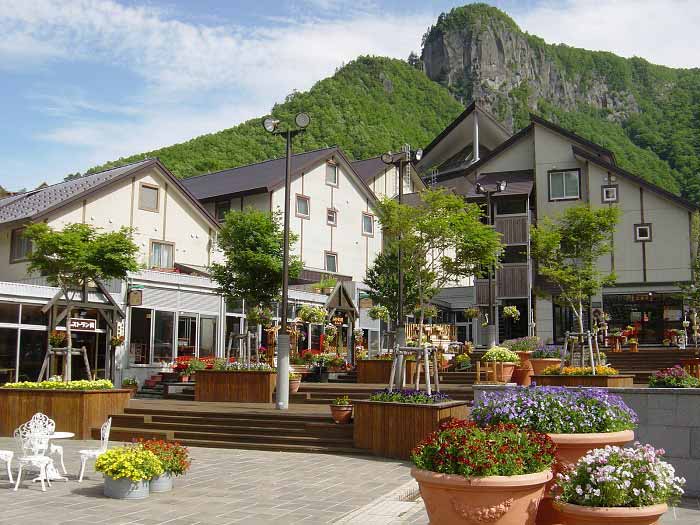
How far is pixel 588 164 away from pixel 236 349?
20274 millimetres

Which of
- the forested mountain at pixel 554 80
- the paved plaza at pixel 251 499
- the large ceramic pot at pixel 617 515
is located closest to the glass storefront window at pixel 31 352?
the paved plaza at pixel 251 499

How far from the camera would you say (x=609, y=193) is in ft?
124

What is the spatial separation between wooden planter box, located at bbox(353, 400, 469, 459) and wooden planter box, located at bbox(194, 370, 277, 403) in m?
6.34

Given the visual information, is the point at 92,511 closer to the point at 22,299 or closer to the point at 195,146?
the point at 22,299

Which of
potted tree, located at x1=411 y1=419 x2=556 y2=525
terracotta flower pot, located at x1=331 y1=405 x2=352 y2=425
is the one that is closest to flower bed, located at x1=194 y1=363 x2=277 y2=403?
terracotta flower pot, located at x1=331 y1=405 x2=352 y2=425

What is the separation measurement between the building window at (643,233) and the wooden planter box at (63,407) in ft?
90.7

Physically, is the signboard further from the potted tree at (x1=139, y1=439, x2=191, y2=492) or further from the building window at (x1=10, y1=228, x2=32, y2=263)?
the potted tree at (x1=139, y1=439, x2=191, y2=492)

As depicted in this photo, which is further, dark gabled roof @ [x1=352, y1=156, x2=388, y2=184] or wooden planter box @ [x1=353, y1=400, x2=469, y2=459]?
dark gabled roof @ [x1=352, y1=156, x2=388, y2=184]

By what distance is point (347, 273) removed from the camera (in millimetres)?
41219

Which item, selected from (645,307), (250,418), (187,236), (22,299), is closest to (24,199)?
(187,236)

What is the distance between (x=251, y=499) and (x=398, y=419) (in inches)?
174

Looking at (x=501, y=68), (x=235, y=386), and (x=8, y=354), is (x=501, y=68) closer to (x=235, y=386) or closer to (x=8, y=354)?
(x=8, y=354)

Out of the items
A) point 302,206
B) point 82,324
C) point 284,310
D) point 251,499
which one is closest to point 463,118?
point 302,206

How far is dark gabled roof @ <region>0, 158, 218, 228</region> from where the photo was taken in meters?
28.8
